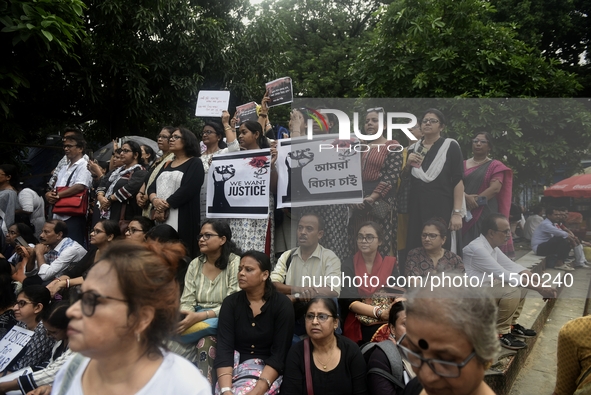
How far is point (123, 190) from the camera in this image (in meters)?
5.42

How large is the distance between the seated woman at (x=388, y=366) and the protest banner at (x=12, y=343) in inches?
104

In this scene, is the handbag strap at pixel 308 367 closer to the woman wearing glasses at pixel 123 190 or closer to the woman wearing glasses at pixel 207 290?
the woman wearing glasses at pixel 207 290

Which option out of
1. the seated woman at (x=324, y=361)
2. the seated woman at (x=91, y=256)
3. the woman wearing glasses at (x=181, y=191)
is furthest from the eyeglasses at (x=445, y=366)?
the seated woman at (x=91, y=256)

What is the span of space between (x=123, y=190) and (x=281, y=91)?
196 centimetres

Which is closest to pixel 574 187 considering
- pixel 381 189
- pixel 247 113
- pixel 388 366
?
pixel 381 189

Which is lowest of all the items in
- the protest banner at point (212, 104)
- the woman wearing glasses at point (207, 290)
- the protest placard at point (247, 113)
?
the woman wearing glasses at point (207, 290)

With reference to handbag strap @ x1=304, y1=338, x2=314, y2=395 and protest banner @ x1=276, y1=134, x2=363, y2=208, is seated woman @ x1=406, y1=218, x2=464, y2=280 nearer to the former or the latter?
protest banner @ x1=276, y1=134, x2=363, y2=208

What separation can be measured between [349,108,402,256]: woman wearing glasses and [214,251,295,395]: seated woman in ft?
3.27

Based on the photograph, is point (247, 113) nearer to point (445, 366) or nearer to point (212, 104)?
point (212, 104)

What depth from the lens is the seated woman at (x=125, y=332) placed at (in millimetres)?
1609

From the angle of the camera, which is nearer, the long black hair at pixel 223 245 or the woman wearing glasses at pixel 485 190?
the woman wearing glasses at pixel 485 190

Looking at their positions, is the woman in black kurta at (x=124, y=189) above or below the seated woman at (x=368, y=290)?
above

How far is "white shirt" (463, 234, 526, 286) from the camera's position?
13.5 ft

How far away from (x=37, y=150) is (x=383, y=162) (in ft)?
26.0
